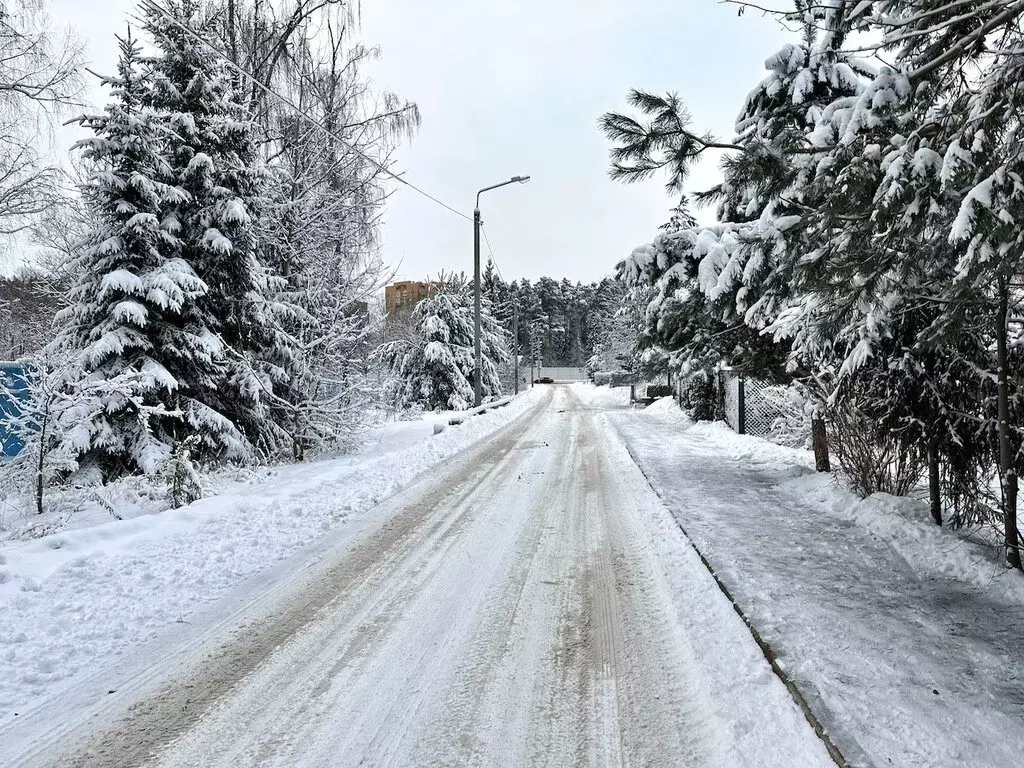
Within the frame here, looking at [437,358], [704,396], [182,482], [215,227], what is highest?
[215,227]

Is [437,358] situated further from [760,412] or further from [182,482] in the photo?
[182,482]

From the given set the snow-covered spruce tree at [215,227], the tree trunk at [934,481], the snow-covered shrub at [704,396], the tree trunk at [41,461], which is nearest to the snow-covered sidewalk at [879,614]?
the tree trunk at [934,481]

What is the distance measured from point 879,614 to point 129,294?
957 centimetres

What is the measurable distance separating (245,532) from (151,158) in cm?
645

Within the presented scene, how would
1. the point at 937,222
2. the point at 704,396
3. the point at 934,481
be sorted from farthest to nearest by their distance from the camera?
the point at 704,396 → the point at 934,481 → the point at 937,222

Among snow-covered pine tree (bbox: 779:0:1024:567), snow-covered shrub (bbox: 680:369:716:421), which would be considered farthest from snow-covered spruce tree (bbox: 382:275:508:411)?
snow-covered pine tree (bbox: 779:0:1024:567)

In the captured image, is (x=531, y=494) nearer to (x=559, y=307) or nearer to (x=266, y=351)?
(x=266, y=351)

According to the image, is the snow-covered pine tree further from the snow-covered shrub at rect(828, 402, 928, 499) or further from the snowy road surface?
the snowy road surface

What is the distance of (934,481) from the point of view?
5.29 m

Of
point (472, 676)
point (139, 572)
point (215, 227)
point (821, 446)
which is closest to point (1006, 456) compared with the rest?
point (472, 676)

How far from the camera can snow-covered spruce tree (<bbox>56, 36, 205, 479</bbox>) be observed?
820 centimetres

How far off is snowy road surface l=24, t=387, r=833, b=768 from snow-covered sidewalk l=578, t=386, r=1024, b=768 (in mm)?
277

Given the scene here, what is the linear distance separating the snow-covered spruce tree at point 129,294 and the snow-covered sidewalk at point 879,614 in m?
7.44

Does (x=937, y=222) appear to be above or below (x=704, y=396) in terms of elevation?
above
